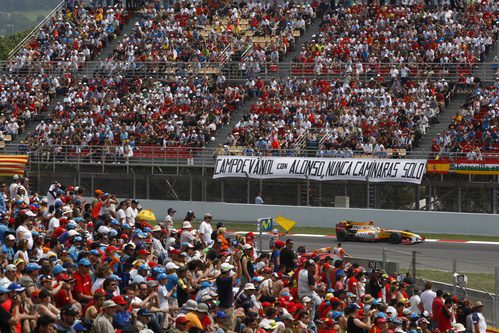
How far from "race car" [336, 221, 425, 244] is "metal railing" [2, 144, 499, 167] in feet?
15.7

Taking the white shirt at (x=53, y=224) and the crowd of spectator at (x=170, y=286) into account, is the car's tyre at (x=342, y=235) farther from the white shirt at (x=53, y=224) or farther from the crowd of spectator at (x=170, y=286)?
the white shirt at (x=53, y=224)

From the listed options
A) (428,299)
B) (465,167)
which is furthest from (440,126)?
(428,299)

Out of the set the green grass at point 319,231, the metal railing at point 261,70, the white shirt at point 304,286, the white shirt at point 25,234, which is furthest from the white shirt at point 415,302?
the metal railing at point 261,70

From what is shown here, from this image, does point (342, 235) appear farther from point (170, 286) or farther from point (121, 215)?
point (170, 286)

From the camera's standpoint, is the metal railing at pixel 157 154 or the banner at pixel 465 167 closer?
the banner at pixel 465 167

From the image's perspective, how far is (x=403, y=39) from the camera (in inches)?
1880

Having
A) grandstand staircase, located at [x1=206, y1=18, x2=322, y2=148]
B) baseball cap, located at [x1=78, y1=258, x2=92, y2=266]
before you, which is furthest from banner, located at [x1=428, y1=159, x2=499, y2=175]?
baseball cap, located at [x1=78, y1=258, x2=92, y2=266]

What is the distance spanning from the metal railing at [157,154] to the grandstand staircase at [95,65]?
1141mm

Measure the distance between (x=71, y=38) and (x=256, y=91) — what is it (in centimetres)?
1165

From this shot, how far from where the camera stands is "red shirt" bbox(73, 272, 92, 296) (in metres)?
15.4

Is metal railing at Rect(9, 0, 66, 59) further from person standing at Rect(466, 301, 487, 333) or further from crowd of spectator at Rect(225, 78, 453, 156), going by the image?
person standing at Rect(466, 301, 487, 333)

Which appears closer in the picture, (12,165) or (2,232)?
(2,232)

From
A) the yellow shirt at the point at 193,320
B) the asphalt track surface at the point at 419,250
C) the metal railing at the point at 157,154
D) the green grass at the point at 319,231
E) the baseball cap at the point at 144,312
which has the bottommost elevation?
the asphalt track surface at the point at 419,250

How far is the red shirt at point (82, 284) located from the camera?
1536cm
